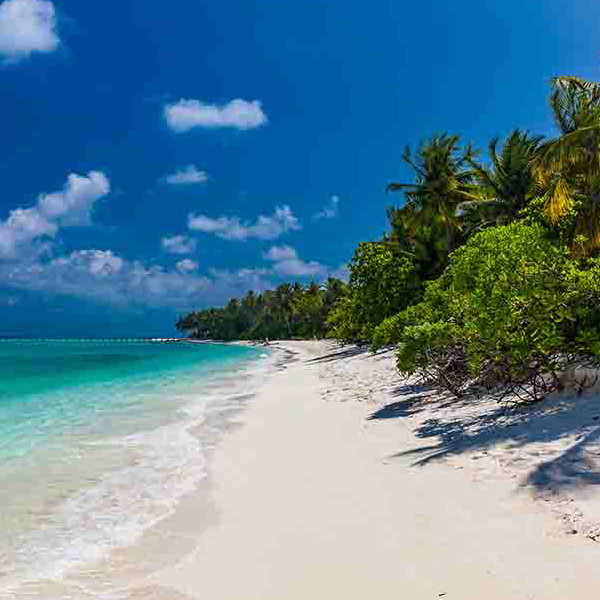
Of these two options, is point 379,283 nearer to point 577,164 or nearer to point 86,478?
point 577,164

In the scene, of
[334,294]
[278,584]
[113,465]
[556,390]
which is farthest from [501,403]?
Answer: [334,294]

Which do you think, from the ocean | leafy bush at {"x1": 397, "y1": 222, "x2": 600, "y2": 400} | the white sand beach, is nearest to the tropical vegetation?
leafy bush at {"x1": 397, "y1": 222, "x2": 600, "y2": 400}

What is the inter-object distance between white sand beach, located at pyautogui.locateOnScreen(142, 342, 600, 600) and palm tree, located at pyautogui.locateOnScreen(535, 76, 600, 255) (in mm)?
5598

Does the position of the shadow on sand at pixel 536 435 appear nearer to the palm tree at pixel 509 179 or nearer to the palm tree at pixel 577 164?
the palm tree at pixel 577 164

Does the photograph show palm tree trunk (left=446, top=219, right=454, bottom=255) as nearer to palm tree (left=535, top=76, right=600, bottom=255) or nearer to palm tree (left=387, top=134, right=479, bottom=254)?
palm tree (left=387, top=134, right=479, bottom=254)

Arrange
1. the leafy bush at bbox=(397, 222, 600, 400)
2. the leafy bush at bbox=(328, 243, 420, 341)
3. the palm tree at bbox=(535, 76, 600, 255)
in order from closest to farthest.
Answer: the leafy bush at bbox=(397, 222, 600, 400)
the palm tree at bbox=(535, 76, 600, 255)
the leafy bush at bbox=(328, 243, 420, 341)

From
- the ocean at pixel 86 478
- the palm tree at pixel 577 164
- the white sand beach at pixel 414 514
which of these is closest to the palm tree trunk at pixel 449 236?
the palm tree at pixel 577 164

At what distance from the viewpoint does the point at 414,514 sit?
499 cm

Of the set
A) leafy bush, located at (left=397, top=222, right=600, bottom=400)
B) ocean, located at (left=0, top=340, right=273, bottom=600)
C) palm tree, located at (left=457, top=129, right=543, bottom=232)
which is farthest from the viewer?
palm tree, located at (left=457, top=129, right=543, bottom=232)

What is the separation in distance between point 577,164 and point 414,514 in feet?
41.5

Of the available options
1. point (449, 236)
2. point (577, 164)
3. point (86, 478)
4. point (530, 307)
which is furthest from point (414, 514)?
point (449, 236)

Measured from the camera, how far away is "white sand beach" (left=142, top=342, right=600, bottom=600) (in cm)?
373

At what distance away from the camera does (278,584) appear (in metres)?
3.93

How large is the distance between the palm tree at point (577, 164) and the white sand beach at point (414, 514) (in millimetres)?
5598
